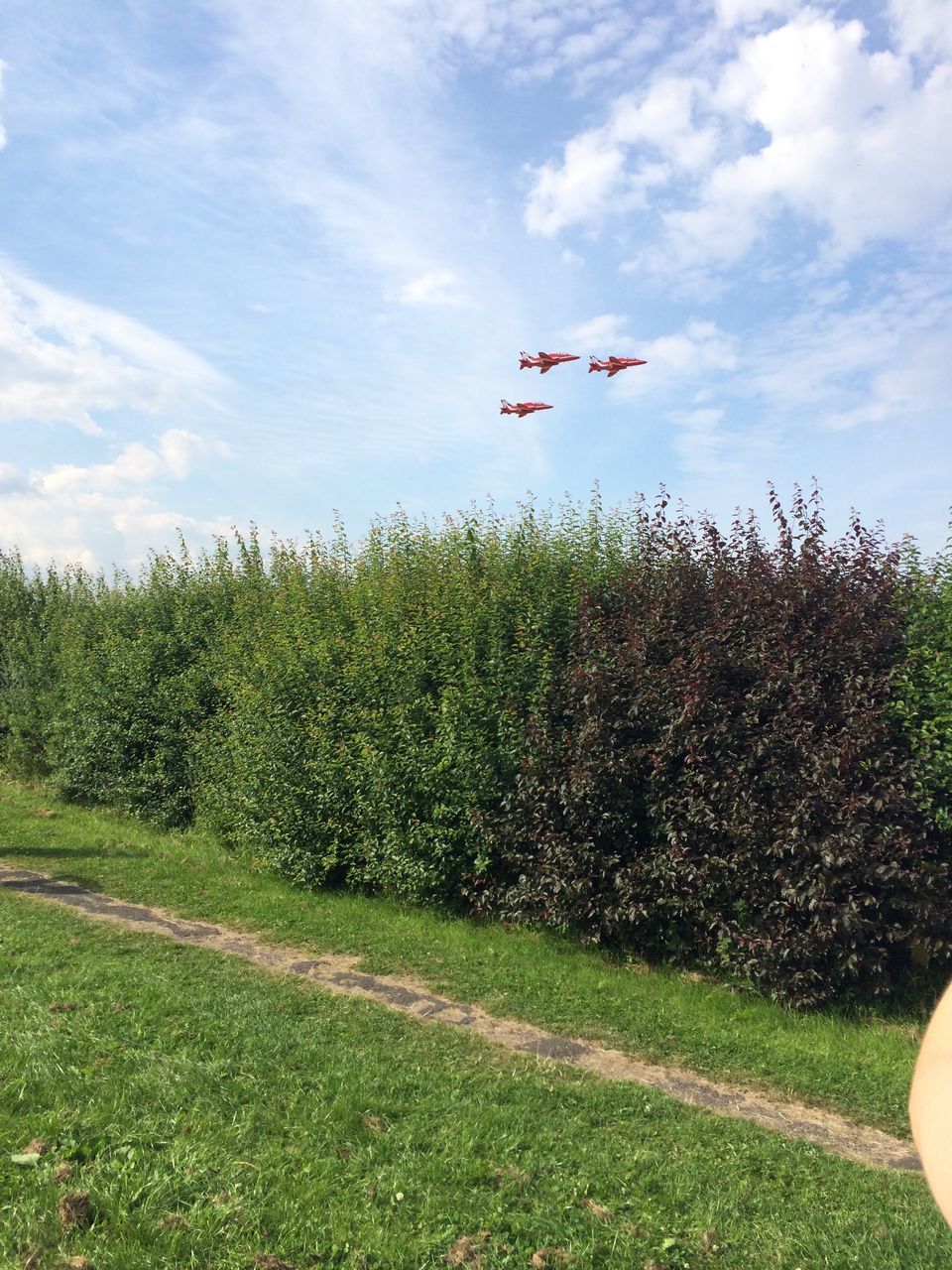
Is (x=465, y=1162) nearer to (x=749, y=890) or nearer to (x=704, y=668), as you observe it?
(x=749, y=890)

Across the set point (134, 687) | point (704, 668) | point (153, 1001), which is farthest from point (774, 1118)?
point (134, 687)

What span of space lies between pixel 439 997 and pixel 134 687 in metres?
9.07

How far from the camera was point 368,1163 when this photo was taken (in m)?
3.81

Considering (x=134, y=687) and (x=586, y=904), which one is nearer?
(x=586, y=904)

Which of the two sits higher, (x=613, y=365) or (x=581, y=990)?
(x=613, y=365)

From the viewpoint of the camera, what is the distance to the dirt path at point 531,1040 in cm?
509

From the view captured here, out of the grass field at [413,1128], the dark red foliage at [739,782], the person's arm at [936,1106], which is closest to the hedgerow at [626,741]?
the dark red foliage at [739,782]

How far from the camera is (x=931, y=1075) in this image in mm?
1050

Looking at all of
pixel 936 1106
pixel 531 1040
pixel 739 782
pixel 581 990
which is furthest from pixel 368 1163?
pixel 739 782

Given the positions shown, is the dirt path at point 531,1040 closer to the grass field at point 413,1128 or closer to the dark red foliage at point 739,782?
the grass field at point 413,1128

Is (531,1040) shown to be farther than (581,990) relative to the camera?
No

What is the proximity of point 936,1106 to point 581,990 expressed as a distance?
21.6 ft

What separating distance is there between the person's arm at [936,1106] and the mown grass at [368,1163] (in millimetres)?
2830

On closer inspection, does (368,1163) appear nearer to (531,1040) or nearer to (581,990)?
(531,1040)
